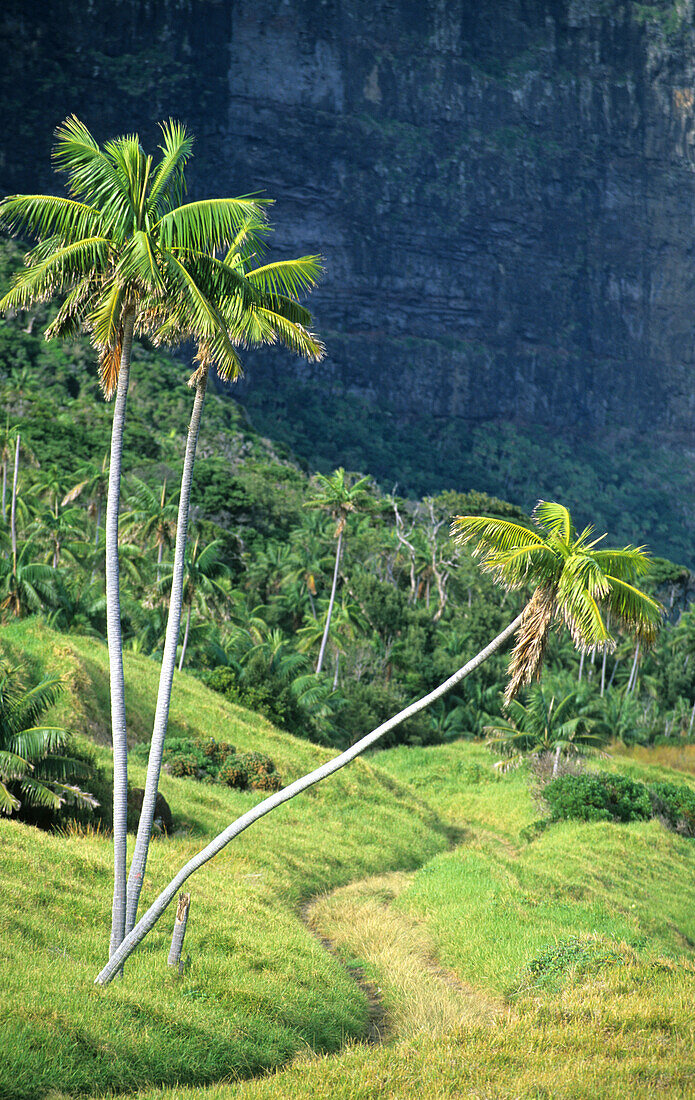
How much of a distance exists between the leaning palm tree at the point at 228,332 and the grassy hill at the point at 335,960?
168 cm

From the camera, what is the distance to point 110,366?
1273cm

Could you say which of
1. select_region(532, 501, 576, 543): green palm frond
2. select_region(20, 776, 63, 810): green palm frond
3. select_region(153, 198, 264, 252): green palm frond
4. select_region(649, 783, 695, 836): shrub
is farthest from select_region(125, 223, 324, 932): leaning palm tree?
select_region(649, 783, 695, 836): shrub

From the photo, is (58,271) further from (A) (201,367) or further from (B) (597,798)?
(B) (597,798)

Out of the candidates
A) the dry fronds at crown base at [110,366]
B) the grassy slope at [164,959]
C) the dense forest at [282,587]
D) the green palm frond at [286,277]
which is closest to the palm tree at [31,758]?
the grassy slope at [164,959]

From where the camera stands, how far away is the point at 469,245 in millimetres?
175875

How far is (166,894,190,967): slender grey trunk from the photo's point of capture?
470 inches

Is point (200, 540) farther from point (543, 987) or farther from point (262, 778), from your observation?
point (543, 987)

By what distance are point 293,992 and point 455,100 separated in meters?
189

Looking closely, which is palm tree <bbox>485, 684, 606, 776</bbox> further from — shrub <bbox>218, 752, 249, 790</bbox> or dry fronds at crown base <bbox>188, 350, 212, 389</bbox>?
dry fronds at crown base <bbox>188, 350, 212, 389</bbox>

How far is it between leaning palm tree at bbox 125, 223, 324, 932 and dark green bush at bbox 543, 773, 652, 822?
82.4ft

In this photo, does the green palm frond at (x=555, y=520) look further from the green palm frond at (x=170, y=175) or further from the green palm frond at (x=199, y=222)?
the green palm frond at (x=170, y=175)

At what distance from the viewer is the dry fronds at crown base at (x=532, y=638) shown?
39.5 ft

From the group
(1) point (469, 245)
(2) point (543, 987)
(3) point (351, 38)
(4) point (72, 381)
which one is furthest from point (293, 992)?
(3) point (351, 38)

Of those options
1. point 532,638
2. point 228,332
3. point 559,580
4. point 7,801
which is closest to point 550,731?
point 7,801
